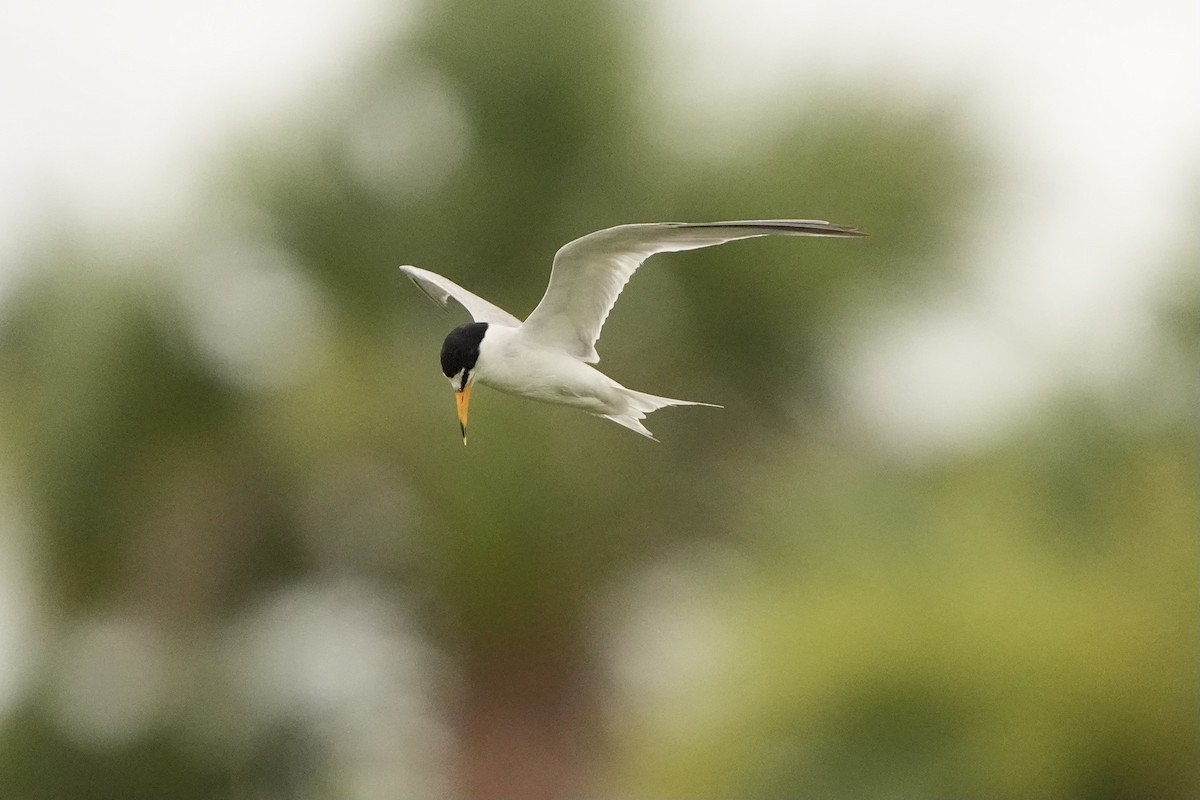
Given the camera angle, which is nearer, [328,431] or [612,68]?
[328,431]

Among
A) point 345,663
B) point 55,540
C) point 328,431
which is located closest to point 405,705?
point 345,663

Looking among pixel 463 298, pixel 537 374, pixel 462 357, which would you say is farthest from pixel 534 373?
pixel 463 298

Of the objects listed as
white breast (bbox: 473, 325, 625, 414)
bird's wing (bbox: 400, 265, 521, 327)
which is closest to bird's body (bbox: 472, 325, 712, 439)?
white breast (bbox: 473, 325, 625, 414)

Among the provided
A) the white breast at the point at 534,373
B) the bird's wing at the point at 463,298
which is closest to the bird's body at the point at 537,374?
the white breast at the point at 534,373

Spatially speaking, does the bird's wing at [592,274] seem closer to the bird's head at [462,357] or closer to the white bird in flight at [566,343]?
the white bird in flight at [566,343]

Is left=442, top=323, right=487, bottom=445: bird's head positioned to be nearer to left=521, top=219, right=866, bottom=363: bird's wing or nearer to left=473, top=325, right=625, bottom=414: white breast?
left=473, top=325, right=625, bottom=414: white breast

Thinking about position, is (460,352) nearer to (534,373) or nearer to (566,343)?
(534,373)

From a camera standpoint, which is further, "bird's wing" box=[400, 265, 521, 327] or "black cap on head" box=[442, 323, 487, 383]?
"bird's wing" box=[400, 265, 521, 327]

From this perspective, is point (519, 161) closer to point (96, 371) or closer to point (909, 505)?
point (96, 371)
